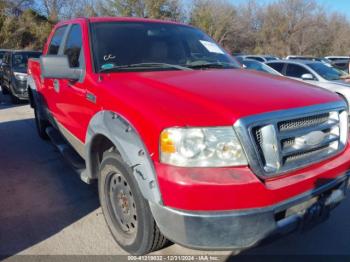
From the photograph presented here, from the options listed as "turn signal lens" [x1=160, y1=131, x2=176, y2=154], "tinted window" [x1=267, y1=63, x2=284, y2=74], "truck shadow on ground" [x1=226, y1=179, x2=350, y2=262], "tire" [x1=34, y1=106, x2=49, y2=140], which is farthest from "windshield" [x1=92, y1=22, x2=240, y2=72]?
"tinted window" [x1=267, y1=63, x2=284, y2=74]

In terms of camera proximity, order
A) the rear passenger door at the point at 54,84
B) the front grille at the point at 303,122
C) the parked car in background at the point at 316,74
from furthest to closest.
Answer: the parked car in background at the point at 316,74
the rear passenger door at the point at 54,84
the front grille at the point at 303,122

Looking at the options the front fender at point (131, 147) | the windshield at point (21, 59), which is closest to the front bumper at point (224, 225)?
the front fender at point (131, 147)

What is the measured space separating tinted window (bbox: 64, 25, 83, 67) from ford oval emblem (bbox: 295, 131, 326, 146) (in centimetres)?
224

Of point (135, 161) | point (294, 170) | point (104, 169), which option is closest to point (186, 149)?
point (135, 161)

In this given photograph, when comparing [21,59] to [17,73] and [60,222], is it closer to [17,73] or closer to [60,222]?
[17,73]

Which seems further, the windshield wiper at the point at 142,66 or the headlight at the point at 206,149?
the windshield wiper at the point at 142,66

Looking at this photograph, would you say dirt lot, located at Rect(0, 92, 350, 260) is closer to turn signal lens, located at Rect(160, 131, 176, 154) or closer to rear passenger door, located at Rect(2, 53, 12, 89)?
turn signal lens, located at Rect(160, 131, 176, 154)

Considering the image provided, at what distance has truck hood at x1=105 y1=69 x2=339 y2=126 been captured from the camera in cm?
240

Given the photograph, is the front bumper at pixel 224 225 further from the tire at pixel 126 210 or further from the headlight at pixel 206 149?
Result: the headlight at pixel 206 149

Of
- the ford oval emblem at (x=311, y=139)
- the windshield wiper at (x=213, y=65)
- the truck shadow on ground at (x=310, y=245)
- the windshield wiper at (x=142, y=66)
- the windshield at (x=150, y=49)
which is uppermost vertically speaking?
the windshield at (x=150, y=49)

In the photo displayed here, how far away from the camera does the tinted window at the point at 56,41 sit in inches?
183

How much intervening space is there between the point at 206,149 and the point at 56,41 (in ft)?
11.0

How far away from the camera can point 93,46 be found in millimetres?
3518

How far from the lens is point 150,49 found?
3.67 metres
